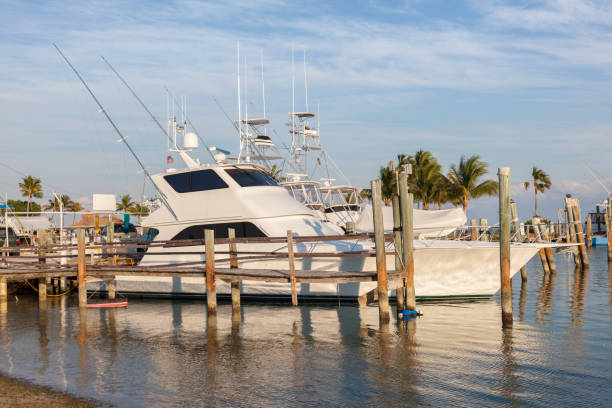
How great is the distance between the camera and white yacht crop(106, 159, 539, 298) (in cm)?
1448

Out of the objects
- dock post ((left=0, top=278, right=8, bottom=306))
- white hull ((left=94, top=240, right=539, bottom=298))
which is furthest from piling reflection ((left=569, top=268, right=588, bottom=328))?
dock post ((left=0, top=278, right=8, bottom=306))

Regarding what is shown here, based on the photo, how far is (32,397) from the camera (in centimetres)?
757

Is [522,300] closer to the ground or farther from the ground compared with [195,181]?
closer to the ground

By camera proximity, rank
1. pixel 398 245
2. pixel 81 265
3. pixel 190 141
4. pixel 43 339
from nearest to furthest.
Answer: pixel 43 339
pixel 398 245
pixel 81 265
pixel 190 141

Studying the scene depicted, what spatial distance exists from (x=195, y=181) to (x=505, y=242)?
923cm

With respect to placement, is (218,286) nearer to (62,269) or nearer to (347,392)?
(62,269)

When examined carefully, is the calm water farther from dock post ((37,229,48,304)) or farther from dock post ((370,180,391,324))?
dock post ((37,229,48,304))

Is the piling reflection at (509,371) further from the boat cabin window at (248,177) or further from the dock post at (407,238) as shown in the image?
the boat cabin window at (248,177)

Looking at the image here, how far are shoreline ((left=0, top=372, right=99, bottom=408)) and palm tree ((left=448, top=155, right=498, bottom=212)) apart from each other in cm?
4018

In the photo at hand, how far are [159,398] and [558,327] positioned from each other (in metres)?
8.63

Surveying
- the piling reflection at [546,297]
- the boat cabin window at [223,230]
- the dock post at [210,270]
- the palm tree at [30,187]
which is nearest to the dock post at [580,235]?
the piling reflection at [546,297]

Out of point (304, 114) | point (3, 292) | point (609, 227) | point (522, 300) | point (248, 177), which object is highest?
point (304, 114)

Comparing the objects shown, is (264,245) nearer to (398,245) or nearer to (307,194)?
(398,245)

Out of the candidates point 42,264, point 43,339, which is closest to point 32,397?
point 43,339
